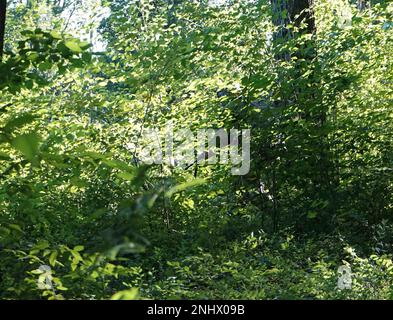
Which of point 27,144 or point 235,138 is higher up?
point 235,138

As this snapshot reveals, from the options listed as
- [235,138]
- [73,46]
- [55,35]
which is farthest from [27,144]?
[235,138]

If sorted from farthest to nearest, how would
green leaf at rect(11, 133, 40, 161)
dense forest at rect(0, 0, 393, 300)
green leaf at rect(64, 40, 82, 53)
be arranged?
dense forest at rect(0, 0, 393, 300) → green leaf at rect(64, 40, 82, 53) → green leaf at rect(11, 133, 40, 161)

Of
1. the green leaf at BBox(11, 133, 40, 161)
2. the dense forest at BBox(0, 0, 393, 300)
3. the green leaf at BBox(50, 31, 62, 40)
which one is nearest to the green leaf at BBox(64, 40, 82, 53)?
the green leaf at BBox(50, 31, 62, 40)

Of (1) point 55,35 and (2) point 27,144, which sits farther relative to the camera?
(1) point 55,35

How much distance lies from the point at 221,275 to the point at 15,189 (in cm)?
239

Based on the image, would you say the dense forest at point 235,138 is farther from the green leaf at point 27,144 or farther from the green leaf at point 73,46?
the green leaf at point 27,144

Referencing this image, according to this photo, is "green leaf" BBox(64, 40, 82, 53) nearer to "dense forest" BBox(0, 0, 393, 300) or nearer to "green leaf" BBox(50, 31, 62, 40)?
"green leaf" BBox(50, 31, 62, 40)

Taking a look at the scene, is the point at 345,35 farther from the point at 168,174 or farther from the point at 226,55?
the point at 168,174

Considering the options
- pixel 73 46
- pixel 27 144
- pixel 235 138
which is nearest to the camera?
pixel 27 144

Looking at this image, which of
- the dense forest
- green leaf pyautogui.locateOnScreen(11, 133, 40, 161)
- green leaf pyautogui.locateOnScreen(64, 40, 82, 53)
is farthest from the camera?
the dense forest

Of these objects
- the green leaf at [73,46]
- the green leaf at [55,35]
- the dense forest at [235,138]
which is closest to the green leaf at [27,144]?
the green leaf at [73,46]

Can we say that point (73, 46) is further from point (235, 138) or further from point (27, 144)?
point (235, 138)

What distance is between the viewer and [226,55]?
27.2 feet

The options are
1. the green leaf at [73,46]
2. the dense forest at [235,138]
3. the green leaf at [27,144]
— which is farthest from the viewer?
the dense forest at [235,138]
